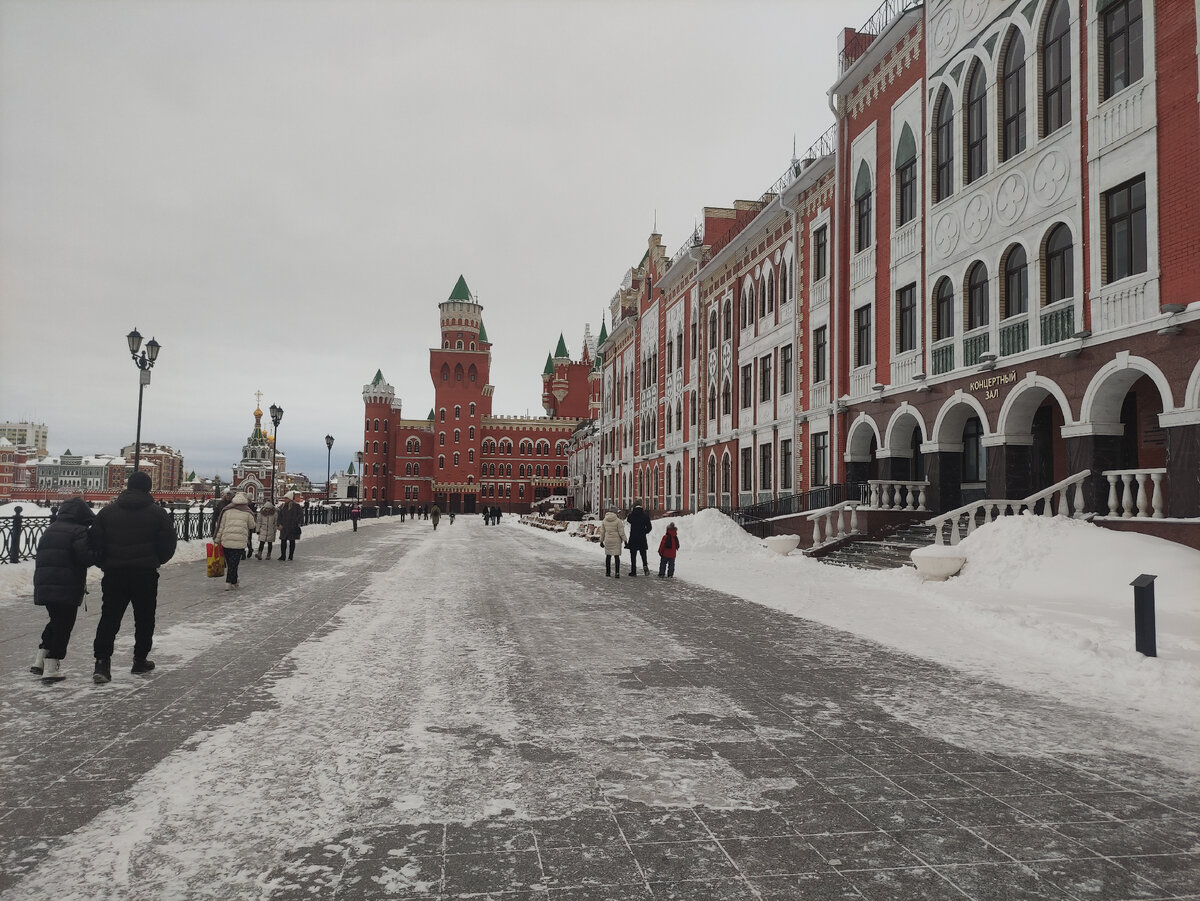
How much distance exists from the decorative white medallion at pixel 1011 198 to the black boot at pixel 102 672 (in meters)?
17.8

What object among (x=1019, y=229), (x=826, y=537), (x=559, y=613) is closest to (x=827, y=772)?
(x=559, y=613)

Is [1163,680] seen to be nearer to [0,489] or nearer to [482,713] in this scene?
[482,713]

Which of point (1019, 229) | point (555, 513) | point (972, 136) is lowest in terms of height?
point (555, 513)

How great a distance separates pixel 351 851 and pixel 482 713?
2.35 m

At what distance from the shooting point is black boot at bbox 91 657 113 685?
6.68m

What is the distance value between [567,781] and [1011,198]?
17.2 m

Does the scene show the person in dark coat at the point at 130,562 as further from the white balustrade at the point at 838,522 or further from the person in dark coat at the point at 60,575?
the white balustrade at the point at 838,522

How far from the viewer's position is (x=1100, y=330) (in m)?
14.3

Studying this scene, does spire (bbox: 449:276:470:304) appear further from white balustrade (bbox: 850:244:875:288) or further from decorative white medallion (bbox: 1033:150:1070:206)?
decorative white medallion (bbox: 1033:150:1070:206)

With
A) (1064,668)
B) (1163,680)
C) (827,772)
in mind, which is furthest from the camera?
(1064,668)

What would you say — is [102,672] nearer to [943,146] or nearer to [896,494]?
[896,494]

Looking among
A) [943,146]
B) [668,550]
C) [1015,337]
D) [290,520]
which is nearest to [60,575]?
[668,550]

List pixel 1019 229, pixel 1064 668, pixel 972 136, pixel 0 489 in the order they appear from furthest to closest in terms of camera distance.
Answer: pixel 0 489 < pixel 972 136 < pixel 1019 229 < pixel 1064 668

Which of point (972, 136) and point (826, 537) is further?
point (826, 537)
